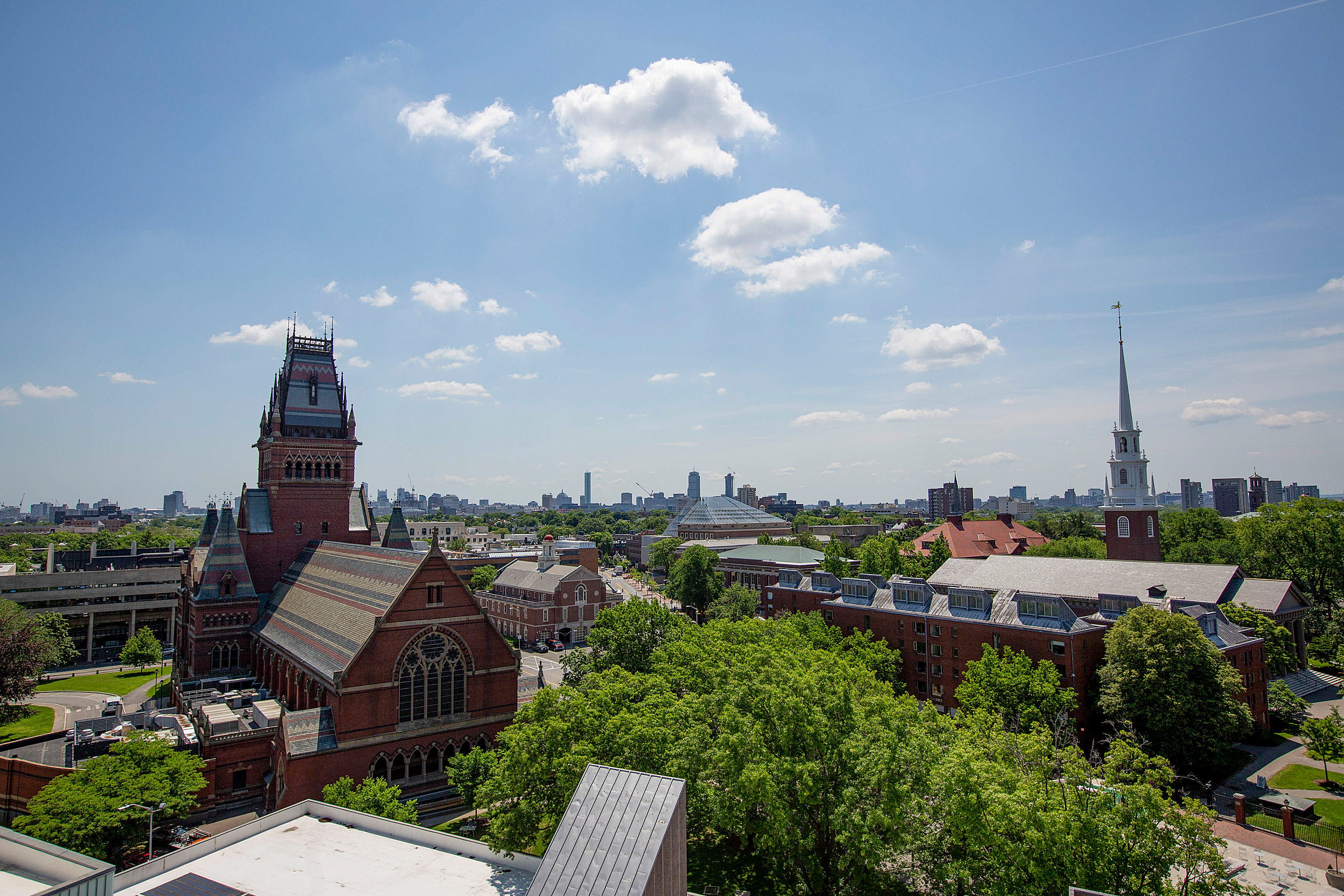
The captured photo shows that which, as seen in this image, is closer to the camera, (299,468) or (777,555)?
(299,468)

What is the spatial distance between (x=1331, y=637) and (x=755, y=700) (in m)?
69.5

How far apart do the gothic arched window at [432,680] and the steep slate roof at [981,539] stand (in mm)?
81055

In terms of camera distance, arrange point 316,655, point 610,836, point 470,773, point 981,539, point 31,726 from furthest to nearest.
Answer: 1. point 981,539
2. point 31,726
3. point 316,655
4. point 470,773
5. point 610,836

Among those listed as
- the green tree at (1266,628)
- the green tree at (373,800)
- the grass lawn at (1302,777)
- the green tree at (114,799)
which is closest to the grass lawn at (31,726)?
the green tree at (114,799)

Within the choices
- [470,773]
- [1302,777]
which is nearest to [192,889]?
[470,773]

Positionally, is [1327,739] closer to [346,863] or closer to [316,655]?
[346,863]

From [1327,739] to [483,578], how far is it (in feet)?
337

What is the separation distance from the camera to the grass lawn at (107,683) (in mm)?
71562

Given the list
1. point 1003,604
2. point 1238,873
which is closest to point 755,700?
point 1238,873

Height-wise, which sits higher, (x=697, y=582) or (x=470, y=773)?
(x=697, y=582)

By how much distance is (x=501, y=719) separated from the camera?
4200 centimetres

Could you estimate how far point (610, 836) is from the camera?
49.6 feet

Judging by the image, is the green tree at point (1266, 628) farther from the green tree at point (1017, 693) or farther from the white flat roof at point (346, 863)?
the white flat roof at point (346, 863)

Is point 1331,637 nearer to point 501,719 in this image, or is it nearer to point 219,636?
point 501,719
